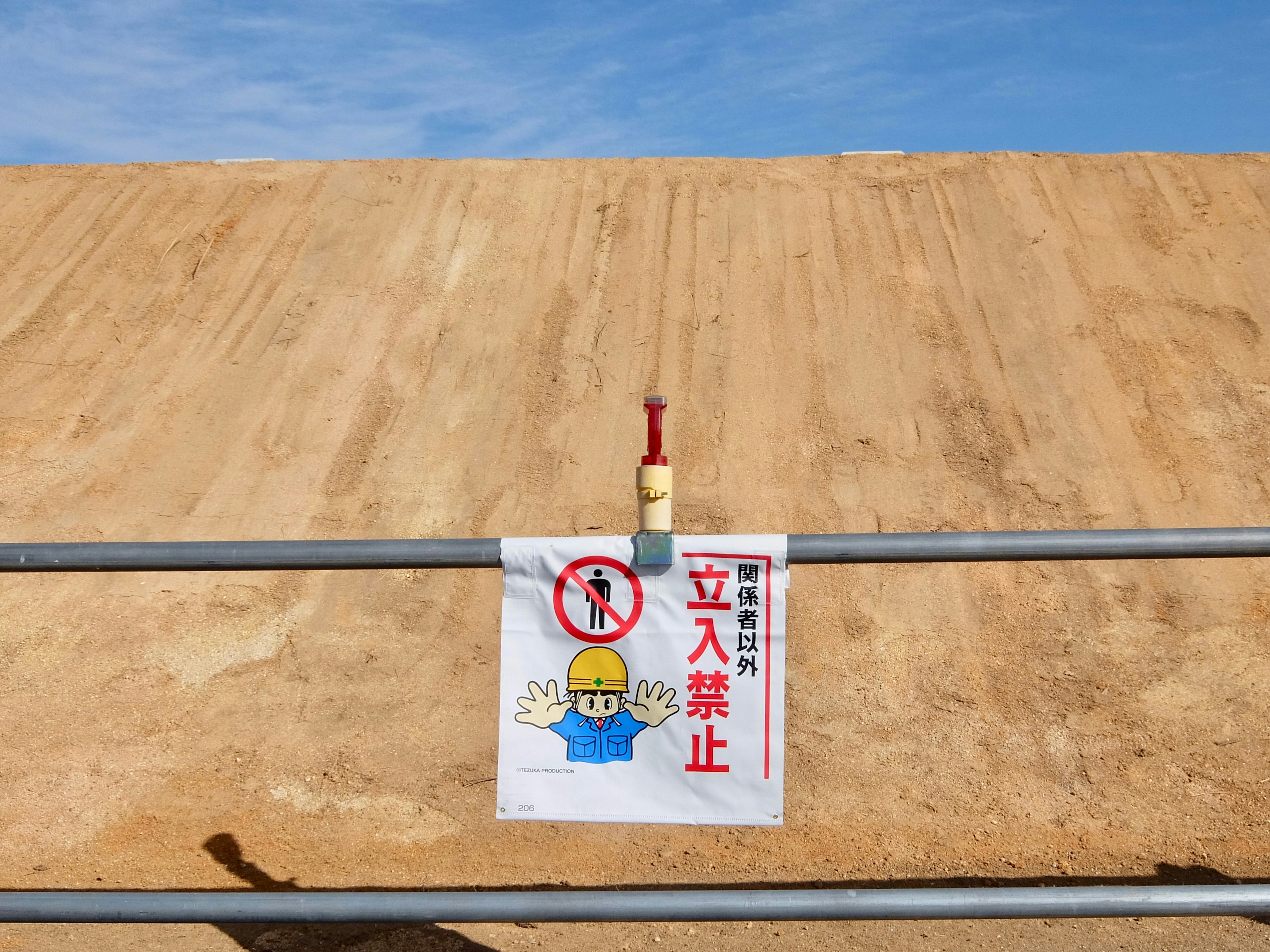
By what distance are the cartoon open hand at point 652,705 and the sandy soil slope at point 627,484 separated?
7.77 ft

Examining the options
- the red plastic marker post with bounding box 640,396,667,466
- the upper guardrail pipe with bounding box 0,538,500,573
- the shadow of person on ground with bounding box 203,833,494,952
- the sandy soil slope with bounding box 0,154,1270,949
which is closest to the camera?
the upper guardrail pipe with bounding box 0,538,500,573

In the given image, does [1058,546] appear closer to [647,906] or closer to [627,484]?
[647,906]

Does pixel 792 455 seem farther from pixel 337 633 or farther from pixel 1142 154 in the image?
pixel 1142 154

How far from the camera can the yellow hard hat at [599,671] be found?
8.93ft

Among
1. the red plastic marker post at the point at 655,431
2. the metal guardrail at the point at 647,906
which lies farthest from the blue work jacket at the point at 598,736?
the red plastic marker post at the point at 655,431

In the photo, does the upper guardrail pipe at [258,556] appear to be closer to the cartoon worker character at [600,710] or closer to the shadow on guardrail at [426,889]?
the cartoon worker character at [600,710]

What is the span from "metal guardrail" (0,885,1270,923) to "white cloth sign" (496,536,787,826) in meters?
0.28

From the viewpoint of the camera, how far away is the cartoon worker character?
272cm

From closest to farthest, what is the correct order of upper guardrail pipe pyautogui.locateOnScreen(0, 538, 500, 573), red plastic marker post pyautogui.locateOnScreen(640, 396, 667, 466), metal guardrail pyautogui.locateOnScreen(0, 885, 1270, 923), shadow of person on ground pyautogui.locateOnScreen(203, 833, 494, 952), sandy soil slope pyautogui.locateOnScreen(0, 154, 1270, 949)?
metal guardrail pyautogui.locateOnScreen(0, 885, 1270, 923) → upper guardrail pipe pyautogui.locateOnScreen(0, 538, 500, 573) → red plastic marker post pyautogui.locateOnScreen(640, 396, 667, 466) → shadow of person on ground pyautogui.locateOnScreen(203, 833, 494, 952) → sandy soil slope pyautogui.locateOnScreen(0, 154, 1270, 949)

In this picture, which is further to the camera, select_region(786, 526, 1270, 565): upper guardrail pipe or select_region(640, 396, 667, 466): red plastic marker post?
select_region(640, 396, 667, 466): red plastic marker post

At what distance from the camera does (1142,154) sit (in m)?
14.6

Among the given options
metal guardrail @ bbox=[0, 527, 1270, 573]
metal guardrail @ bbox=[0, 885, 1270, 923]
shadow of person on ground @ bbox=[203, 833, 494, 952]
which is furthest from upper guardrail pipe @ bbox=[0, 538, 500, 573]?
shadow of person on ground @ bbox=[203, 833, 494, 952]

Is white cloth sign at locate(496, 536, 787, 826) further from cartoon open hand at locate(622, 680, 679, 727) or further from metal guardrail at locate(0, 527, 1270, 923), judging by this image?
metal guardrail at locate(0, 527, 1270, 923)

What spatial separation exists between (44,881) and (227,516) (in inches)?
197
